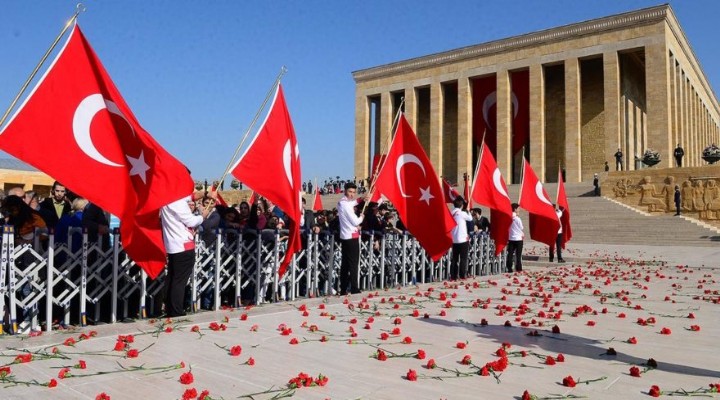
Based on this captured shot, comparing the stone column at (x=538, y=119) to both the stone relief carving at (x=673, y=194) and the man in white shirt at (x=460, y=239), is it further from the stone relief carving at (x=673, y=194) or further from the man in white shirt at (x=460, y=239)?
the man in white shirt at (x=460, y=239)

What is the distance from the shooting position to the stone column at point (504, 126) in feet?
130

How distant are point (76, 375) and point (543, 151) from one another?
37967mm

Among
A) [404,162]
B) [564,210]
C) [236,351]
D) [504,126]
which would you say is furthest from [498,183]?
[504,126]

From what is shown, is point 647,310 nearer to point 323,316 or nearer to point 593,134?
point 323,316

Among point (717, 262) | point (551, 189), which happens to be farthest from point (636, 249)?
point (551, 189)

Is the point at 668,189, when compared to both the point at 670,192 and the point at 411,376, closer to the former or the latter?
the point at 670,192

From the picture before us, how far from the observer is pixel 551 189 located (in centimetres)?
3206

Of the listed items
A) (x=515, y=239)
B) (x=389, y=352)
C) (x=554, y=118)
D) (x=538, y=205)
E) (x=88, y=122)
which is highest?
(x=554, y=118)

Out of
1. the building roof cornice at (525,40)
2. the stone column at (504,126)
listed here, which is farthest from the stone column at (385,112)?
the stone column at (504,126)

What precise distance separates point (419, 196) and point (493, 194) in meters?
2.85

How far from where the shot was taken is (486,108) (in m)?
42.1

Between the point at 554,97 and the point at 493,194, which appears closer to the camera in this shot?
the point at 493,194

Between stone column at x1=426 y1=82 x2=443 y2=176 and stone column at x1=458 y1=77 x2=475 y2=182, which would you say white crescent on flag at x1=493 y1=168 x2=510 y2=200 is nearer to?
stone column at x1=458 y1=77 x2=475 y2=182

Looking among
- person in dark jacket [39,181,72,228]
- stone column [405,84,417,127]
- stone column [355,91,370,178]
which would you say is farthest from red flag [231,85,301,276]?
stone column [355,91,370,178]
